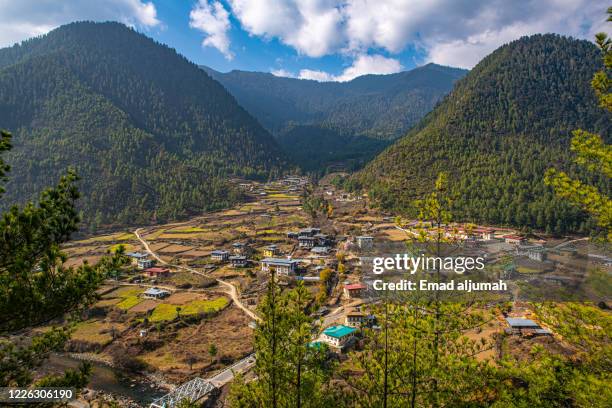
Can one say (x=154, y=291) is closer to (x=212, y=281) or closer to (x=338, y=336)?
(x=212, y=281)

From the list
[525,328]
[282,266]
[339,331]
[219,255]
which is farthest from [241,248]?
[525,328]

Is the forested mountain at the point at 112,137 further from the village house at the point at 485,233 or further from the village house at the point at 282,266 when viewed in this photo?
the village house at the point at 485,233

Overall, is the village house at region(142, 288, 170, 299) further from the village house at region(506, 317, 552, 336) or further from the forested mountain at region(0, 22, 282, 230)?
the forested mountain at region(0, 22, 282, 230)

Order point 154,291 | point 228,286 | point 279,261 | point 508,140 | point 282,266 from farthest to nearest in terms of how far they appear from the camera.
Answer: point 508,140 < point 279,261 < point 282,266 < point 228,286 < point 154,291

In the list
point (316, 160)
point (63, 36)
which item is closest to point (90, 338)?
point (316, 160)

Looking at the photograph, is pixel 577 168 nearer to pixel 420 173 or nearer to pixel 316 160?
pixel 420 173
